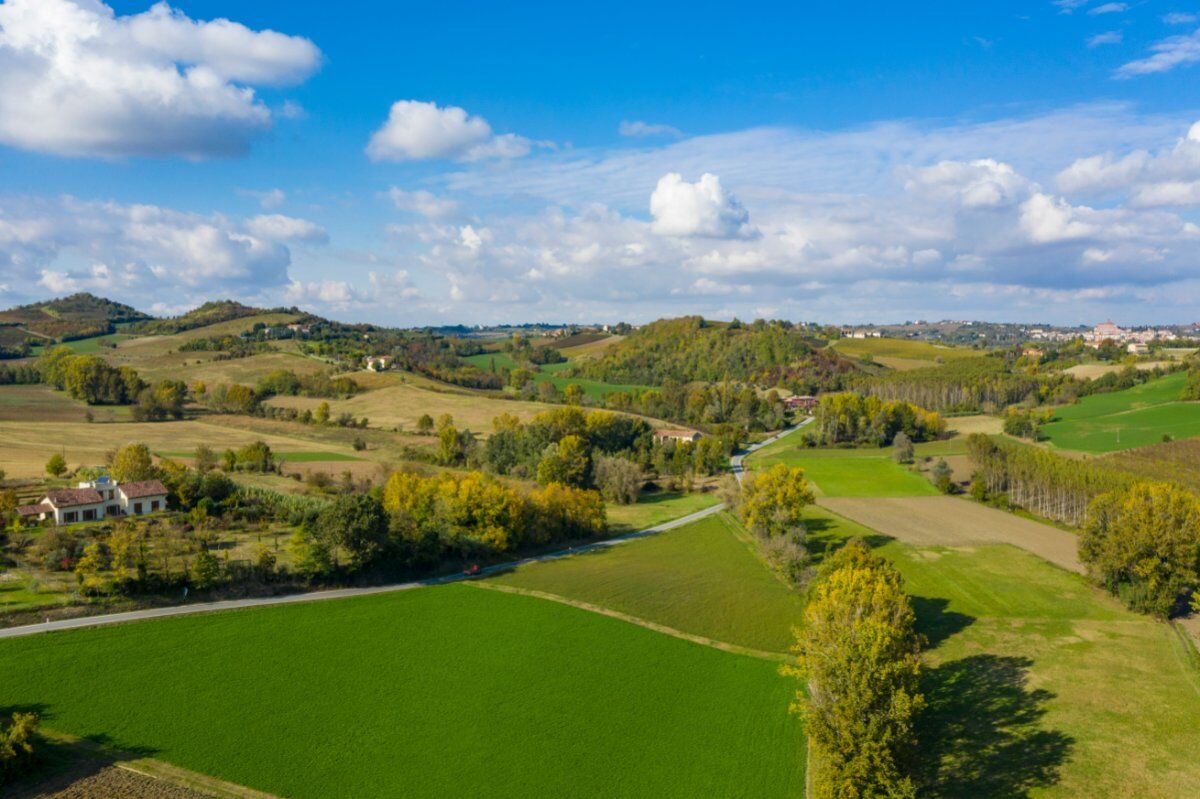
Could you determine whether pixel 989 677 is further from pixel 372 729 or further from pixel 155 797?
pixel 155 797

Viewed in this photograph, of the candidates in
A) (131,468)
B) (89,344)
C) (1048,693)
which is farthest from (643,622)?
(89,344)

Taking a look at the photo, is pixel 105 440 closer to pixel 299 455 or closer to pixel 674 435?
pixel 299 455

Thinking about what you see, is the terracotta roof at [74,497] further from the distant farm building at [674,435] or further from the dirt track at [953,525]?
the distant farm building at [674,435]

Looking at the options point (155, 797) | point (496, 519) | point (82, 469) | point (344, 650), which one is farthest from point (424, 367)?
point (155, 797)

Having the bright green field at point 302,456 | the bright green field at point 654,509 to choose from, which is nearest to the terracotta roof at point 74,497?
the bright green field at point 302,456

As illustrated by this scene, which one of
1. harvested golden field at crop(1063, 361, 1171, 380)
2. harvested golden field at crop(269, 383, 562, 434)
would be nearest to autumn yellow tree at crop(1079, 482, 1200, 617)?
harvested golden field at crop(269, 383, 562, 434)

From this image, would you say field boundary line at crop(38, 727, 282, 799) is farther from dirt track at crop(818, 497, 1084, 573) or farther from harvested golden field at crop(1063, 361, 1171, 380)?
harvested golden field at crop(1063, 361, 1171, 380)
